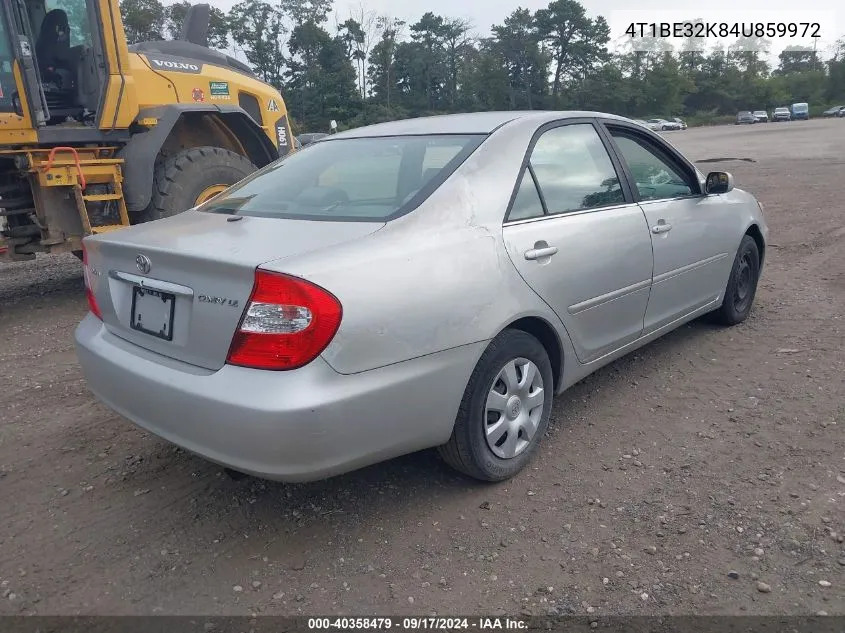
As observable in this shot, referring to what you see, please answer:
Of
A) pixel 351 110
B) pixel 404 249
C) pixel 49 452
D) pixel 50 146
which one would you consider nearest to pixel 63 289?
pixel 50 146

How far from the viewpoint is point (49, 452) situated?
3352mm

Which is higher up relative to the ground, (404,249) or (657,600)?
(404,249)

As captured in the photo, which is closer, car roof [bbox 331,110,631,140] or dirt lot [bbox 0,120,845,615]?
dirt lot [bbox 0,120,845,615]

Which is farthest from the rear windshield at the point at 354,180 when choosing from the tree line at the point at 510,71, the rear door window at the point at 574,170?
the tree line at the point at 510,71

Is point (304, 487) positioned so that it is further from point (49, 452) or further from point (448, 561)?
point (49, 452)

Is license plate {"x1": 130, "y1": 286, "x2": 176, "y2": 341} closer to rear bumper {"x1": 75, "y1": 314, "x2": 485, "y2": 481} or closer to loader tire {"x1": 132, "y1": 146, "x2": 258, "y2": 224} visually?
rear bumper {"x1": 75, "y1": 314, "x2": 485, "y2": 481}

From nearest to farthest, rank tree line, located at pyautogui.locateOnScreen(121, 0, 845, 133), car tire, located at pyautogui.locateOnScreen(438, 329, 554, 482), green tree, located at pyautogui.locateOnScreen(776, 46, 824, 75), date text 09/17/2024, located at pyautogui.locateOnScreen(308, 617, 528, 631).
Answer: date text 09/17/2024, located at pyautogui.locateOnScreen(308, 617, 528, 631) → car tire, located at pyautogui.locateOnScreen(438, 329, 554, 482) → tree line, located at pyautogui.locateOnScreen(121, 0, 845, 133) → green tree, located at pyautogui.locateOnScreen(776, 46, 824, 75)

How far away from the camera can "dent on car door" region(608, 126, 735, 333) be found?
3.79 meters

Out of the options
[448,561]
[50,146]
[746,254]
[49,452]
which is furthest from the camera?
[50,146]

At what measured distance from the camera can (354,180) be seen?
10.5 feet

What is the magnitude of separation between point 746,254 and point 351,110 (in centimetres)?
5769

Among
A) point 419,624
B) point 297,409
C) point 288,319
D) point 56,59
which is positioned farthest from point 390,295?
point 56,59

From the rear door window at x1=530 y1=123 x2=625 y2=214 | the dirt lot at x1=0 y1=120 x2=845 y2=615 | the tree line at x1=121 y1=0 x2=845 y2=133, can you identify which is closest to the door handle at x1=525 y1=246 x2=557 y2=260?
the rear door window at x1=530 y1=123 x2=625 y2=214

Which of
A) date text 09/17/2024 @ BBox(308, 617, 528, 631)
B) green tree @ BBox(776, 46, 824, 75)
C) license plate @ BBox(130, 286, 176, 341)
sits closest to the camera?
date text 09/17/2024 @ BBox(308, 617, 528, 631)
